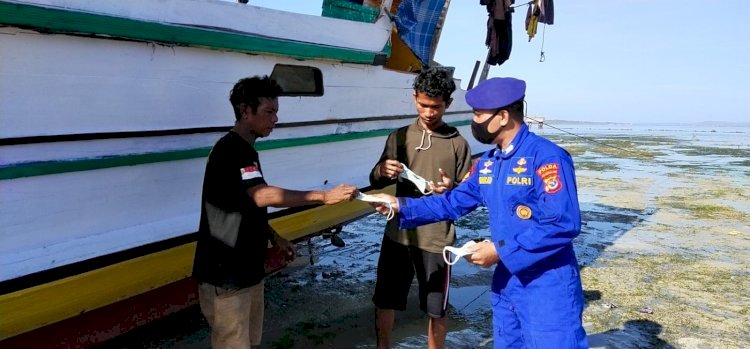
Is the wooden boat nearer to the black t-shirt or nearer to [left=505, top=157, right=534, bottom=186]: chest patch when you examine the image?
the black t-shirt

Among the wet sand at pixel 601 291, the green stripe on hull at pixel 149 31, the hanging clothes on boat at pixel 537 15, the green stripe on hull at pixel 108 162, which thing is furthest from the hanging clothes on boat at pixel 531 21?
the green stripe on hull at pixel 108 162

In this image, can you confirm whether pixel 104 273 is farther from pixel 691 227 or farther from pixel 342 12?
pixel 691 227

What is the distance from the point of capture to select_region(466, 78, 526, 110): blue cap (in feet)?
7.44

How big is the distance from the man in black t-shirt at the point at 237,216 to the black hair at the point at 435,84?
33.4 inches

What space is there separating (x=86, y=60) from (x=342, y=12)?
7.62 ft

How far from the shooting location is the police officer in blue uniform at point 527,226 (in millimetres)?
2117

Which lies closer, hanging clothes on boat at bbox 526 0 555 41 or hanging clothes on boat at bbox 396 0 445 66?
hanging clothes on boat at bbox 396 0 445 66

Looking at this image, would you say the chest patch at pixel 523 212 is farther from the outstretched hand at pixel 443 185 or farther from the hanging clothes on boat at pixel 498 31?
the hanging clothes on boat at pixel 498 31

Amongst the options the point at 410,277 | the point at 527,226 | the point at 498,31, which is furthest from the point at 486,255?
the point at 498,31

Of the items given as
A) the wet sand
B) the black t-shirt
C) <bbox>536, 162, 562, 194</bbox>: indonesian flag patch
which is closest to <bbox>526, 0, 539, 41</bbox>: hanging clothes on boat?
the wet sand

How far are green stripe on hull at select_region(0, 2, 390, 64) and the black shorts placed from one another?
1389 millimetres

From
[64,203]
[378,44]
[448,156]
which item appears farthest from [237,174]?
[378,44]

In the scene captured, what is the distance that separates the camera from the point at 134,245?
2785 millimetres

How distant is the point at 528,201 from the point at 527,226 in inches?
4.1
